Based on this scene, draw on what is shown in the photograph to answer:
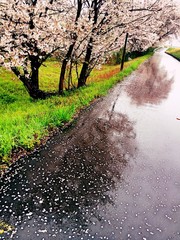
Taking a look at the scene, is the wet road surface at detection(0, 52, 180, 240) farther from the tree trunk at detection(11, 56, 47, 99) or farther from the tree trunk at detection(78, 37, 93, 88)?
the tree trunk at detection(78, 37, 93, 88)

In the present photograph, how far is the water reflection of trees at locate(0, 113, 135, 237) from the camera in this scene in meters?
4.88

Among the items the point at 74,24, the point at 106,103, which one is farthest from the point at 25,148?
the point at 74,24

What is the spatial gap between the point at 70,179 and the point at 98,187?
640mm

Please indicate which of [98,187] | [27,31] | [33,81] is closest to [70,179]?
[98,187]

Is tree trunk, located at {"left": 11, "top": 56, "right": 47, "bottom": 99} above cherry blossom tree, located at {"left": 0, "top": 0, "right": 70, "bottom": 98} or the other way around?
the other way around

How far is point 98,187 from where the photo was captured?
5.73 m

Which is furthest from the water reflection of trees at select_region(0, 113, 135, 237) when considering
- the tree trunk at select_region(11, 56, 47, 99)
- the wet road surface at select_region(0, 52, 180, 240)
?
the tree trunk at select_region(11, 56, 47, 99)

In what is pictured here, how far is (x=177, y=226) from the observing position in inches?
189

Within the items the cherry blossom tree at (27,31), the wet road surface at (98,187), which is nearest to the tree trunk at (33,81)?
the cherry blossom tree at (27,31)

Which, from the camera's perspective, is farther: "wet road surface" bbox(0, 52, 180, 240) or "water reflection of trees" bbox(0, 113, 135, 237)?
"water reflection of trees" bbox(0, 113, 135, 237)

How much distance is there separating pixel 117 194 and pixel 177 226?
1.26 metres

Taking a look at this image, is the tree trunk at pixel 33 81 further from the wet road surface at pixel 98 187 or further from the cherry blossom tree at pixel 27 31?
the wet road surface at pixel 98 187

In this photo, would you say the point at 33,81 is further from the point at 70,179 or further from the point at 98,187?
the point at 98,187

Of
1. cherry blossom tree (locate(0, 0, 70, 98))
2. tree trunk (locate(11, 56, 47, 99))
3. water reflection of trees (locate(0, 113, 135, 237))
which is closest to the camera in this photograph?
water reflection of trees (locate(0, 113, 135, 237))
